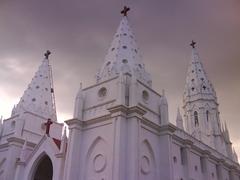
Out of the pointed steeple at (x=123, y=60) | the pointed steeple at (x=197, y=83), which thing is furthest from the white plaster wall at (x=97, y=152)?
the pointed steeple at (x=197, y=83)

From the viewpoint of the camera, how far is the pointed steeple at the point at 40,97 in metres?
38.2

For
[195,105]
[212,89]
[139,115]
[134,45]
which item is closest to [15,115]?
[134,45]

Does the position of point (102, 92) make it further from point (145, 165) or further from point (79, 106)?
point (145, 165)

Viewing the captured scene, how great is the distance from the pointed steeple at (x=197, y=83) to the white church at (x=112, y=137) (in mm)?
12718

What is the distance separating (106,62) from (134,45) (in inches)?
147

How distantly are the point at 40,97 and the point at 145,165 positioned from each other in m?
20.5

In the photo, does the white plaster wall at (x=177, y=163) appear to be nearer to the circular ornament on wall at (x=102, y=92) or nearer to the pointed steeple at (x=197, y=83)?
the circular ornament on wall at (x=102, y=92)

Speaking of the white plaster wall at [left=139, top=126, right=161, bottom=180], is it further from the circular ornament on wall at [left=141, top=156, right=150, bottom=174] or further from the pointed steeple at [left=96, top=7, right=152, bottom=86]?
the pointed steeple at [left=96, top=7, right=152, bottom=86]

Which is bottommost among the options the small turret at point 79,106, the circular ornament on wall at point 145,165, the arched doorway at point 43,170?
the circular ornament on wall at point 145,165

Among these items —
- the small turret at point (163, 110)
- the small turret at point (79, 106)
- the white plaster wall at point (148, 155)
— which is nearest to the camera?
the white plaster wall at point (148, 155)

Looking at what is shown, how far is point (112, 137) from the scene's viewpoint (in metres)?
23.7

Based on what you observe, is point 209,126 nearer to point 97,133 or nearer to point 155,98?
point 155,98

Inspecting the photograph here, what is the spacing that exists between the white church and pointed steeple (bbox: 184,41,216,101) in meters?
12.7

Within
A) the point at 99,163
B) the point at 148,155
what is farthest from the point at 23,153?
the point at 148,155
